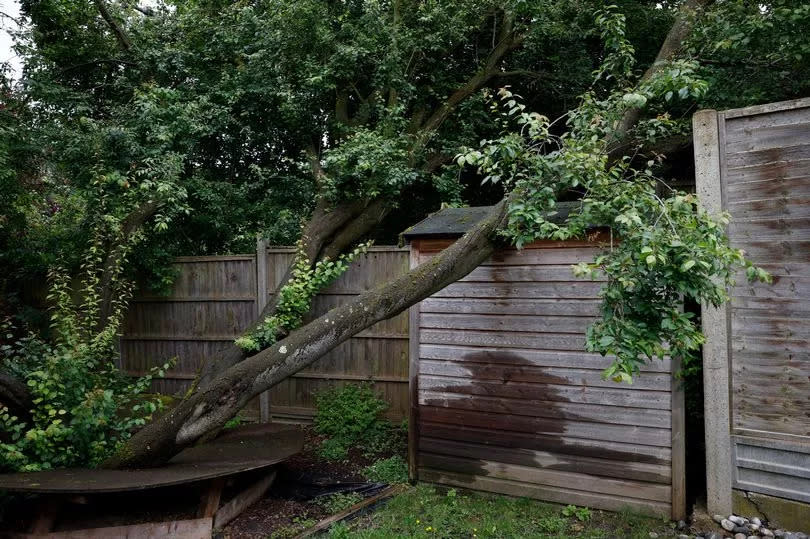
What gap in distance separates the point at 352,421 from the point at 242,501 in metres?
1.91

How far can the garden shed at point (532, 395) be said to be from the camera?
4445mm

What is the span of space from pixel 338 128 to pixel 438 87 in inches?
66.5

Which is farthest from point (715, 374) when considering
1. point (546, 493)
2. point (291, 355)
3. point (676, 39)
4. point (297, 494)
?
point (676, 39)

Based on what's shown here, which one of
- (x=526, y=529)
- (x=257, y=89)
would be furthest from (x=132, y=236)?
(x=526, y=529)

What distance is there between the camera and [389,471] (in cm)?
557

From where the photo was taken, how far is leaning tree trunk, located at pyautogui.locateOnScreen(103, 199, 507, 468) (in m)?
4.37

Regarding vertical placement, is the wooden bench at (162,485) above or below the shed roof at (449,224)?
below

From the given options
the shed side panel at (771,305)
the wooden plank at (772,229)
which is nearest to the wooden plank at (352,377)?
the shed side panel at (771,305)

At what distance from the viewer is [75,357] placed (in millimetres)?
4734

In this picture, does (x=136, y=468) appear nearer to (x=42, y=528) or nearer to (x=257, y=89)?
(x=42, y=528)

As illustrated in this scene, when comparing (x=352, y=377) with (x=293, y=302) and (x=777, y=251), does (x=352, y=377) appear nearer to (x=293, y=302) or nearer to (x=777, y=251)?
(x=293, y=302)

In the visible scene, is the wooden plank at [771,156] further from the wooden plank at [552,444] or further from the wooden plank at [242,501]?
the wooden plank at [242,501]

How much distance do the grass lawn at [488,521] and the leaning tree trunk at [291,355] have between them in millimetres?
1202

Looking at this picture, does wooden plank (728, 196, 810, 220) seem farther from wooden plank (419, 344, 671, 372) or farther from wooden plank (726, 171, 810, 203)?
wooden plank (419, 344, 671, 372)
